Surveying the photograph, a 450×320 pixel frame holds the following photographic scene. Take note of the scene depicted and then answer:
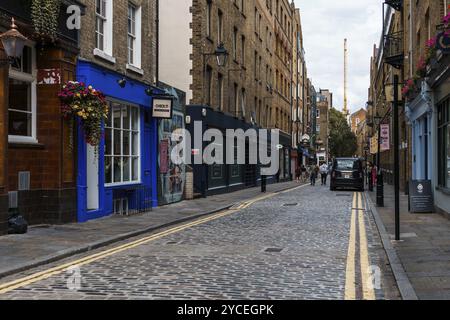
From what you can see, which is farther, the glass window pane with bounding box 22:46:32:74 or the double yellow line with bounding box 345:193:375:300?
the glass window pane with bounding box 22:46:32:74

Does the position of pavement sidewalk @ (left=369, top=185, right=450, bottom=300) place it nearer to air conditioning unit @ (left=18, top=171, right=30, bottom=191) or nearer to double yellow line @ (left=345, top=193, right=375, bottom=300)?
double yellow line @ (left=345, top=193, right=375, bottom=300)

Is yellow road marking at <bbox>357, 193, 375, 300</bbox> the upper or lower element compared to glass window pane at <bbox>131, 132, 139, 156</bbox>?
lower

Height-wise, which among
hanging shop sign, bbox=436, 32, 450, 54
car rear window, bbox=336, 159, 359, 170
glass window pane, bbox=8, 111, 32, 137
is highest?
hanging shop sign, bbox=436, 32, 450, 54

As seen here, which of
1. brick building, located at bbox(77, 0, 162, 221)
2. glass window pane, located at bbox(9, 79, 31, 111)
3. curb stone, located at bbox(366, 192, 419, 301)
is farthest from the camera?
brick building, located at bbox(77, 0, 162, 221)

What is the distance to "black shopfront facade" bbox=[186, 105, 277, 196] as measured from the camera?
75.6 ft

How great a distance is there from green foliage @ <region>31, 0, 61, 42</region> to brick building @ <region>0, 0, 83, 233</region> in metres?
0.06

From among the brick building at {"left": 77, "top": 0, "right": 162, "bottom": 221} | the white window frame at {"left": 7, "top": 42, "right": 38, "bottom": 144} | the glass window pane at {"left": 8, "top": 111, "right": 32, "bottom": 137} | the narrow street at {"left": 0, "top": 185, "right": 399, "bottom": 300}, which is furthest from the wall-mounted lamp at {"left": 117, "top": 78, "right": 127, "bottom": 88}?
the narrow street at {"left": 0, "top": 185, "right": 399, "bottom": 300}

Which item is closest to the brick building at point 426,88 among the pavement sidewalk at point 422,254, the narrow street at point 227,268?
the pavement sidewalk at point 422,254

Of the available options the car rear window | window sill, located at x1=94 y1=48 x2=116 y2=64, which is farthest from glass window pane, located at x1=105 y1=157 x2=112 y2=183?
the car rear window

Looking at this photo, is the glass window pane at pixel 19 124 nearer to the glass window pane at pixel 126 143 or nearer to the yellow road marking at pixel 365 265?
the glass window pane at pixel 126 143

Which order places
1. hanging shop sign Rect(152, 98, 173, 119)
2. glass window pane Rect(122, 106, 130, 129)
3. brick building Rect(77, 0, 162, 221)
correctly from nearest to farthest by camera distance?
brick building Rect(77, 0, 162, 221) → glass window pane Rect(122, 106, 130, 129) → hanging shop sign Rect(152, 98, 173, 119)

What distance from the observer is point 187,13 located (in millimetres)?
23125

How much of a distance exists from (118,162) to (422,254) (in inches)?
381
